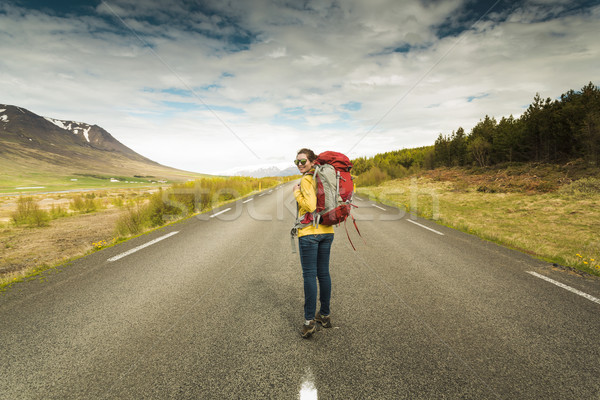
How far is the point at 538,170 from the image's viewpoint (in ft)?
73.2

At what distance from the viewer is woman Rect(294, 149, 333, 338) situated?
271 cm

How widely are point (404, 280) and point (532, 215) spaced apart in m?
11.3

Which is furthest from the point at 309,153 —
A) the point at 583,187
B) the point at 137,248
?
the point at 583,187

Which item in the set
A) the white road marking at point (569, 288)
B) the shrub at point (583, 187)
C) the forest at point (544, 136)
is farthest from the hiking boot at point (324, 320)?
the forest at point (544, 136)

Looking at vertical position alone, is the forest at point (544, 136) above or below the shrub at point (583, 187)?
above

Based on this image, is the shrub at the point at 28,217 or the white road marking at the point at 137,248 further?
the shrub at the point at 28,217

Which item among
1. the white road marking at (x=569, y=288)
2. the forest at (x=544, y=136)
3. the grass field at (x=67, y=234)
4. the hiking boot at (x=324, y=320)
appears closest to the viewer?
the hiking boot at (x=324, y=320)

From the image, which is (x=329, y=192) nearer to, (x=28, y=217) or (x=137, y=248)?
(x=137, y=248)

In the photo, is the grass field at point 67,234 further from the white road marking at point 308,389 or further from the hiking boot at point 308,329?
the white road marking at point 308,389

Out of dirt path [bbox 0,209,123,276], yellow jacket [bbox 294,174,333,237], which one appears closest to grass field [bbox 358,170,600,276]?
yellow jacket [bbox 294,174,333,237]

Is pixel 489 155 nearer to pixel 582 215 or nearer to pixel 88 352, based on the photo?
pixel 582 215

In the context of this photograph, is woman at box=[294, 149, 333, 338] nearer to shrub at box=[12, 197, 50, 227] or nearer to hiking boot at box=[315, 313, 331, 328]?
hiking boot at box=[315, 313, 331, 328]

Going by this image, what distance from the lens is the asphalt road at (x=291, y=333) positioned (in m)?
2.08

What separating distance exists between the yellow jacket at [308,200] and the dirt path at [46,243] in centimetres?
591
